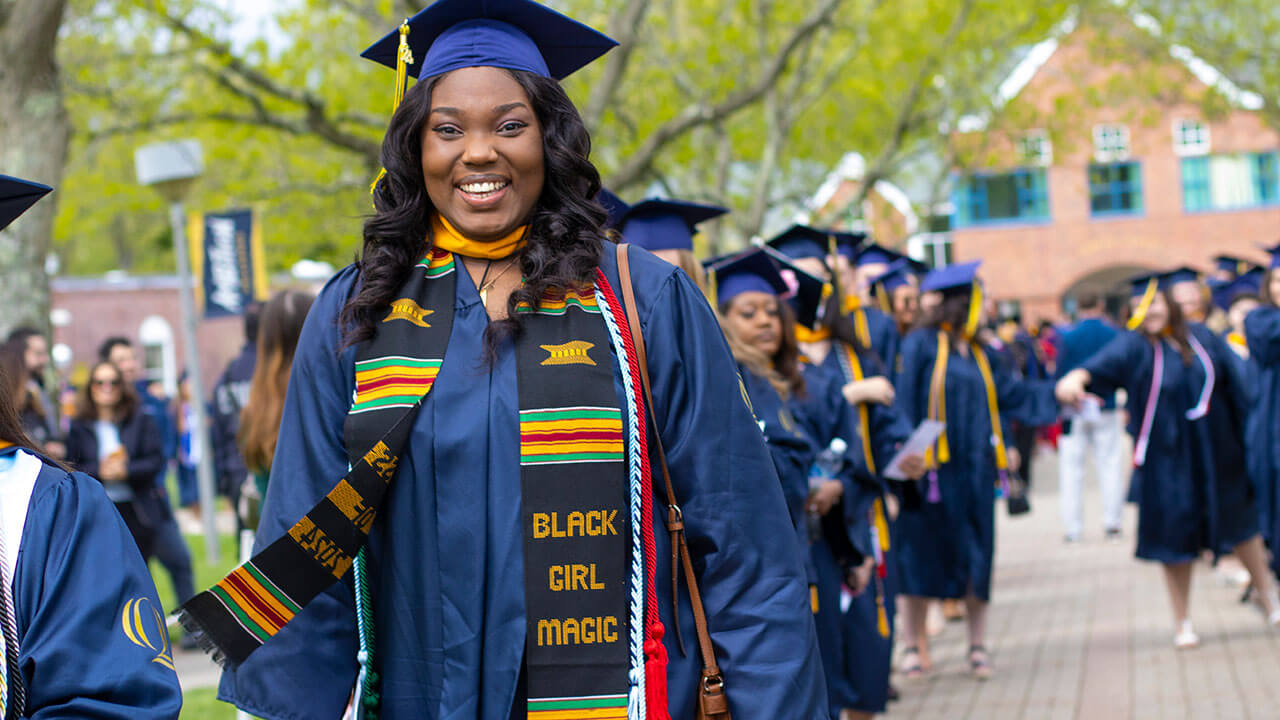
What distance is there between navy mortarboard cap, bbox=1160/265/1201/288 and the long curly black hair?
6.36 metres

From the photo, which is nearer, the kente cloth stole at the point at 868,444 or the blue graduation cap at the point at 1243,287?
the kente cloth stole at the point at 868,444

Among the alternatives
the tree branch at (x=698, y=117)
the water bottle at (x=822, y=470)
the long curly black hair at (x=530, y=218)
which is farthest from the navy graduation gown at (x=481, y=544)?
the tree branch at (x=698, y=117)

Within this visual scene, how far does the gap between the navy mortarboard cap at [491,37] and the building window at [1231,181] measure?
36944 millimetres

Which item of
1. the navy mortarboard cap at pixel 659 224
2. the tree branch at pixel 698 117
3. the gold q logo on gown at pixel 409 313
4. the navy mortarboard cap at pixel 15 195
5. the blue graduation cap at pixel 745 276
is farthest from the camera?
the tree branch at pixel 698 117

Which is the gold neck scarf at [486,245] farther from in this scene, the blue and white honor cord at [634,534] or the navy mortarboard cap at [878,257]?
the navy mortarboard cap at [878,257]

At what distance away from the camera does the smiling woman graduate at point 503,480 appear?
2350 mm

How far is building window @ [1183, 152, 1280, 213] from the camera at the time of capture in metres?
36.3

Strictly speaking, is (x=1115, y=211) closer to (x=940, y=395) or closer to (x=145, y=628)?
(x=940, y=395)

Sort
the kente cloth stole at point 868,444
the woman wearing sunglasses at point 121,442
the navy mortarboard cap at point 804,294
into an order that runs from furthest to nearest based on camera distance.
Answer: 1. the woman wearing sunglasses at point 121,442
2. the kente cloth stole at point 868,444
3. the navy mortarboard cap at point 804,294

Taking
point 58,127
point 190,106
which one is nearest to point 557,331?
point 58,127

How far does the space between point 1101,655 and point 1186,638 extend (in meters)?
0.50

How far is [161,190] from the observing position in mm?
11953

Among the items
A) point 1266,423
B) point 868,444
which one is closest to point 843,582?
point 868,444

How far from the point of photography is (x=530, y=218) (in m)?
2.60
